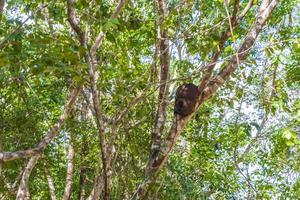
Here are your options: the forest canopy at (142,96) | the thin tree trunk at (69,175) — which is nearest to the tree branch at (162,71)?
the forest canopy at (142,96)

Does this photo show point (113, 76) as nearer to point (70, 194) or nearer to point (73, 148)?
point (73, 148)

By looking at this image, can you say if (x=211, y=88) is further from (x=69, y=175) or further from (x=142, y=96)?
(x=69, y=175)

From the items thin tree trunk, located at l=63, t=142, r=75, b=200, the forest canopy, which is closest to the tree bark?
the forest canopy

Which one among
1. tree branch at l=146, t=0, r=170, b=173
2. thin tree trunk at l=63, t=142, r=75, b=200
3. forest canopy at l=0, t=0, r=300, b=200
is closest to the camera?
forest canopy at l=0, t=0, r=300, b=200

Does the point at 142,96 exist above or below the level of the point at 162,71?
below

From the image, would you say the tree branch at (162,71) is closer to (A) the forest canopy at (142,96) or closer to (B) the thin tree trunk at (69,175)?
(A) the forest canopy at (142,96)

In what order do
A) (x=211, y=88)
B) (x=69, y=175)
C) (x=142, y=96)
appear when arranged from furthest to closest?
(x=69, y=175)
(x=142, y=96)
(x=211, y=88)

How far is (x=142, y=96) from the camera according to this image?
108 inches

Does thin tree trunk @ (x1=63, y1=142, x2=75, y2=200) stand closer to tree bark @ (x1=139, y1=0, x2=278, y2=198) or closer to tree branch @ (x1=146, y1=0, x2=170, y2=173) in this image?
tree branch @ (x1=146, y1=0, x2=170, y2=173)

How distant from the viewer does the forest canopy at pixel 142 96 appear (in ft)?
8.06

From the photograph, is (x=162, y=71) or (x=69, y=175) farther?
(x=69, y=175)

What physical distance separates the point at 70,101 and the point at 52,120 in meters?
1.72

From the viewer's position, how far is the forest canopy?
8.06 ft

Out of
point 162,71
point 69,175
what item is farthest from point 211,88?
point 69,175
